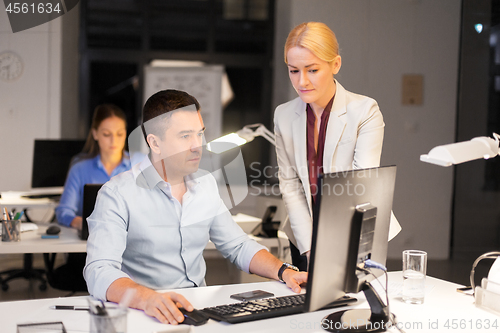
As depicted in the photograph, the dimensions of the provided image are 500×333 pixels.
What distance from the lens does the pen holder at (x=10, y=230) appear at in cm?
229

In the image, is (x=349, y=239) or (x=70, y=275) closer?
(x=349, y=239)

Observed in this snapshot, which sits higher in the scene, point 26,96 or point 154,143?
point 26,96

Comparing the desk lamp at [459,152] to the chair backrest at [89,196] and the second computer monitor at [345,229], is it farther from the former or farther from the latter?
the chair backrest at [89,196]

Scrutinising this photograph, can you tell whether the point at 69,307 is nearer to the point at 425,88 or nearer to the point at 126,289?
the point at 126,289

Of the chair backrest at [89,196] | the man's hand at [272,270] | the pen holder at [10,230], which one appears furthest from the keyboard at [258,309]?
the pen holder at [10,230]

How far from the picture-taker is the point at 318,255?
100 centimetres

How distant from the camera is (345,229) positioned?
3.52ft

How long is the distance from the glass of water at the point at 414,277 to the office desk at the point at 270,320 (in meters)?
0.03

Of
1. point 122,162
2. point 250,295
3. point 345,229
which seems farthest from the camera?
point 122,162

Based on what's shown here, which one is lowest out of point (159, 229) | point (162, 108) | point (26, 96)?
point (159, 229)

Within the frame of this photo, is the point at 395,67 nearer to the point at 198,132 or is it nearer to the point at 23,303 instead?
the point at 198,132

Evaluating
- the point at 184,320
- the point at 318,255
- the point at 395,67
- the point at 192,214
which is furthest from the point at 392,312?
the point at 395,67

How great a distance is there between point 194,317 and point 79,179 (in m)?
2.00

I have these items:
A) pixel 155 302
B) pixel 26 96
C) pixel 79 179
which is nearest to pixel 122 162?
pixel 79 179
